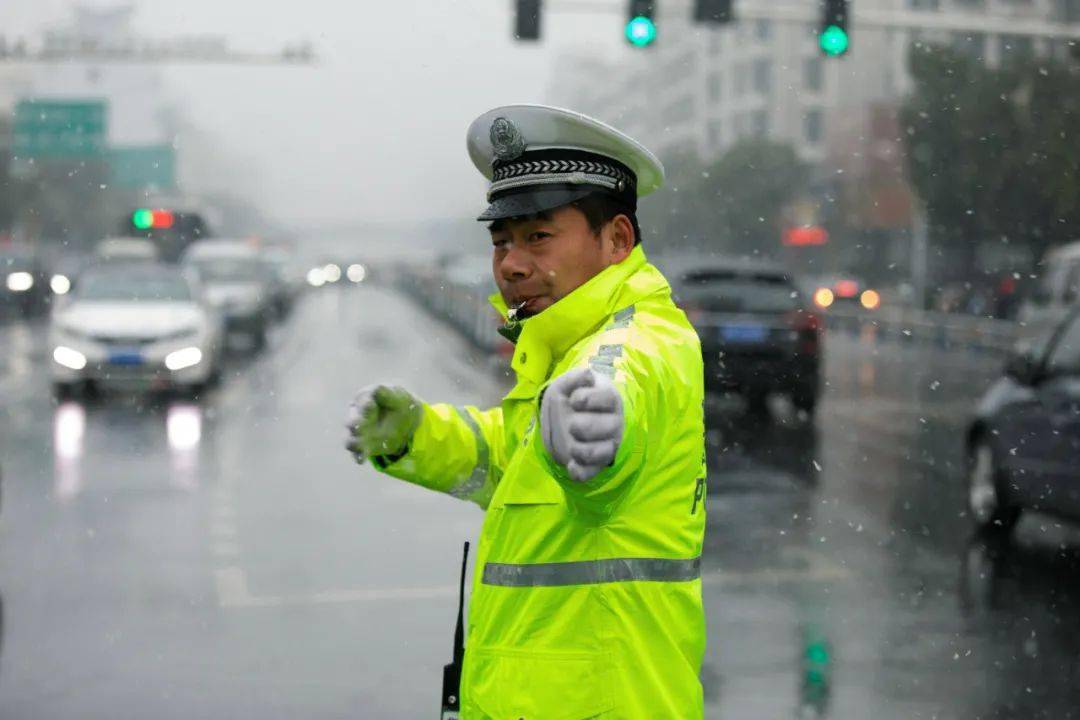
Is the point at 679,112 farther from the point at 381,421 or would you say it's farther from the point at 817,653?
the point at 381,421

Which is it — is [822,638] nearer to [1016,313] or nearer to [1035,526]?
[1035,526]

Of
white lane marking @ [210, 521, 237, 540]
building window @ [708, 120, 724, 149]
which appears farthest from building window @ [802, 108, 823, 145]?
white lane marking @ [210, 521, 237, 540]

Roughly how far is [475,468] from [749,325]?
526 inches

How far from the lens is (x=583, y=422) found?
2.14 metres

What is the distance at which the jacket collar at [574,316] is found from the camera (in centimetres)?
263

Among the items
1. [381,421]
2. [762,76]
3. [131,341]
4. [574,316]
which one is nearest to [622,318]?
[574,316]

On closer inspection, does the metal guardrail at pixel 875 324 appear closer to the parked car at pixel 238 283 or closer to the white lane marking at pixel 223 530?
the parked car at pixel 238 283

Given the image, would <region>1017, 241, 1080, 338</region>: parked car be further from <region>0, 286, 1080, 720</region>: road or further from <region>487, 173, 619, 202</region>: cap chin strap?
<region>487, 173, 619, 202</region>: cap chin strap

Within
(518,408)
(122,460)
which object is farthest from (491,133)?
(122,460)

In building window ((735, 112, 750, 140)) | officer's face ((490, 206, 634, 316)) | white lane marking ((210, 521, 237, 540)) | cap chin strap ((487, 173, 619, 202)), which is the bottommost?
white lane marking ((210, 521, 237, 540))

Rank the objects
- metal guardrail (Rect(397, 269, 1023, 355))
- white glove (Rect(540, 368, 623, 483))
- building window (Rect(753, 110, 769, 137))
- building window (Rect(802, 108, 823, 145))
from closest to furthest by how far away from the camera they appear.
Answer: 1. white glove (Rect(540, 368, 623, 483))
2. metal guardrail (Rect(397, 269, 1023, 355))
3. building window (Rect(802, 108, 823, 145))
4. building window (Rect(753, 110, 769, 137))

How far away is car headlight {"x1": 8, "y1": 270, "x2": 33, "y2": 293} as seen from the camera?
140 ft

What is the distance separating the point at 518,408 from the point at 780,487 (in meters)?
9.02

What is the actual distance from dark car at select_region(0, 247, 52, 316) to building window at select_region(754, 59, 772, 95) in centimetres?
4835
